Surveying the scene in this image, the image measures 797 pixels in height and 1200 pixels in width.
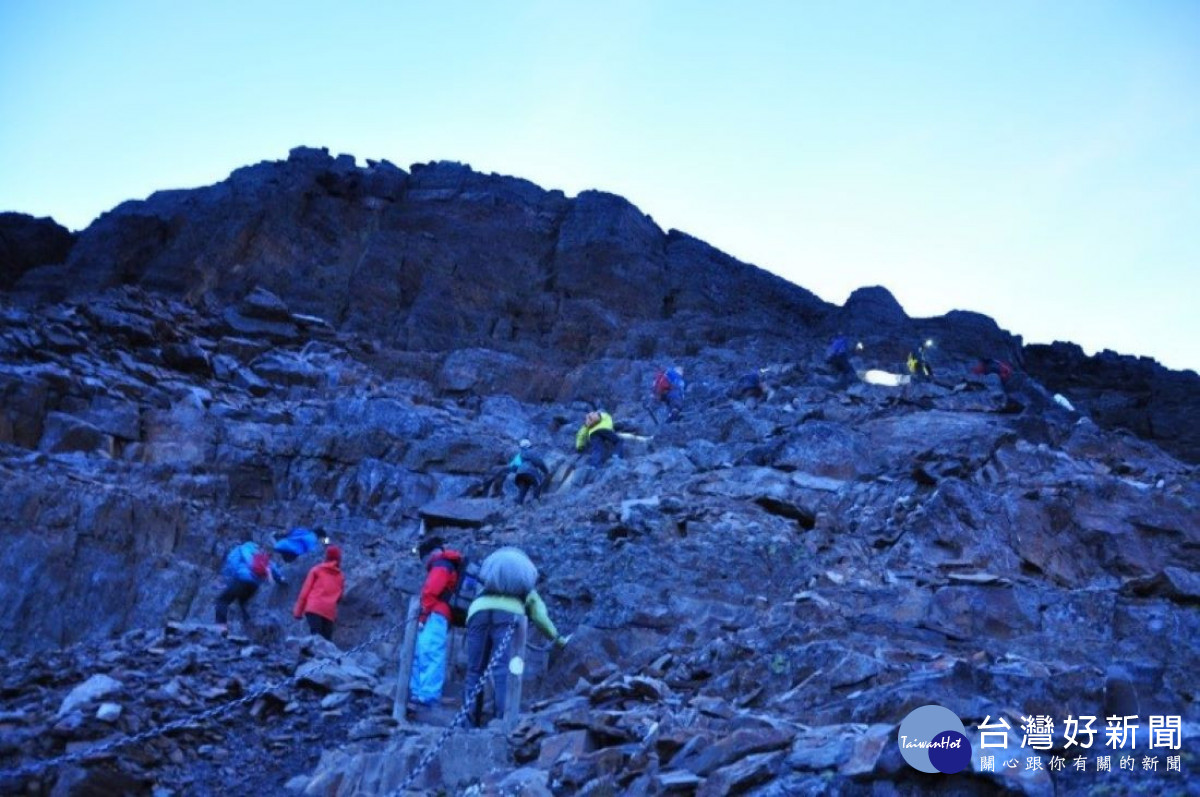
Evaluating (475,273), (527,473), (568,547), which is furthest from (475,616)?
(475,273)

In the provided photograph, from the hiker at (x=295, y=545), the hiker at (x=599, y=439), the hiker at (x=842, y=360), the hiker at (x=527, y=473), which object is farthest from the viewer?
the hiker at (x=842, y=360)

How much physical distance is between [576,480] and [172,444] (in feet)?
34.4

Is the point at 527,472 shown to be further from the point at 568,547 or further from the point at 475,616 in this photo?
the point at 475,616

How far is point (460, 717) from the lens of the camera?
8.34 metres

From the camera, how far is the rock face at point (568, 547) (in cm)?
789

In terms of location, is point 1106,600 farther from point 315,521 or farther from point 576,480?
point 315,521

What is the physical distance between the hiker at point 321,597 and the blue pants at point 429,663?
10.2 feet

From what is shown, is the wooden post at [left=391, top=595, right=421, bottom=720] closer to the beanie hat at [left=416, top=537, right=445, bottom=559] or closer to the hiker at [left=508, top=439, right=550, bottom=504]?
the beanie hat at [left=416, top=537, right=445, bottom=559]

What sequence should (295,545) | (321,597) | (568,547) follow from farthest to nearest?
(295,545), (568,547), (321,597)

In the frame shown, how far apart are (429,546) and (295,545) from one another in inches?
160

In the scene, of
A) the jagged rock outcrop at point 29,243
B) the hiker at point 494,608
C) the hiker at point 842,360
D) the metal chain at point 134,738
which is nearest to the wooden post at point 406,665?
the hiker at point 494,608

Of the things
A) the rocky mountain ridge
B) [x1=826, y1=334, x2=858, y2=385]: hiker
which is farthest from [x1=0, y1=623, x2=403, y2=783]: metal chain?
the rocky mountain ridge

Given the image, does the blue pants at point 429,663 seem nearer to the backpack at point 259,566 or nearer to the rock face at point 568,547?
the rock face at point 568,547

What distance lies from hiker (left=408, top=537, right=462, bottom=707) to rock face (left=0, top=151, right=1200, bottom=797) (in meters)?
0.28
